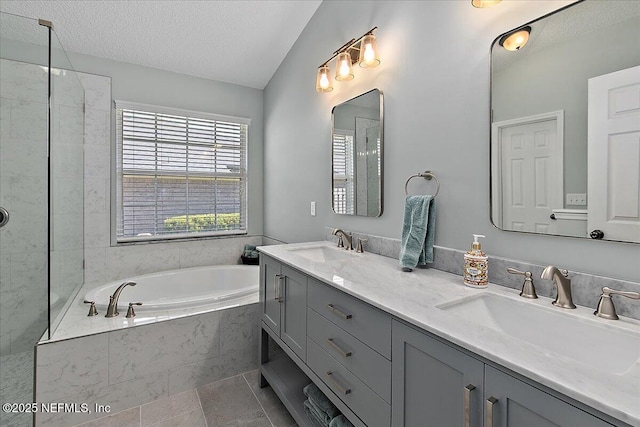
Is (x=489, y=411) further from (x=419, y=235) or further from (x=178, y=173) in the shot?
(x=178, y=173)

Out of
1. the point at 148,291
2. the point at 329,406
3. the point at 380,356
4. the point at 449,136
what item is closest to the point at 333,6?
the point at 449,136

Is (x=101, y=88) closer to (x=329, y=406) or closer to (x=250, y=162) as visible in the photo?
(x=250, y=162)

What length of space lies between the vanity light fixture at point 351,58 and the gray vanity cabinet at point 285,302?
48.7 inches

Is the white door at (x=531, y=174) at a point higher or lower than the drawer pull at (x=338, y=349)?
higher

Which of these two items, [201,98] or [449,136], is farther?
[201,98]

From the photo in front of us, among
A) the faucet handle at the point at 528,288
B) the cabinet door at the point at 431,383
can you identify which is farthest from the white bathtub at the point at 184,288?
the faucet handle at the point at 528,288

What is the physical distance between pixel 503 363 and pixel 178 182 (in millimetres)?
3090

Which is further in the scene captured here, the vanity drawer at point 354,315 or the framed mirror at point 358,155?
the framed mirror at point 358,155

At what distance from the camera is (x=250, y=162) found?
11.2ft

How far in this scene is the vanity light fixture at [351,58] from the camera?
5.63 ft

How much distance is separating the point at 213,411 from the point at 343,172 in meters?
1.71

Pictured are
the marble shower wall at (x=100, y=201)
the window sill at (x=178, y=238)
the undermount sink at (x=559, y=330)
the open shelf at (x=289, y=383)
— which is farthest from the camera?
the window sill at (x=178, y=238)

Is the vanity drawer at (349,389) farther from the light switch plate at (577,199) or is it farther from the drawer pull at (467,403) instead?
the light switch plate at (577,199)

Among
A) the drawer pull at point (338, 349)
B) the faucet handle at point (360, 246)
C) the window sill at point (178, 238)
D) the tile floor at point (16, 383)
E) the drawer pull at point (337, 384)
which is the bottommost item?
the tile floor at point (16, 383)
